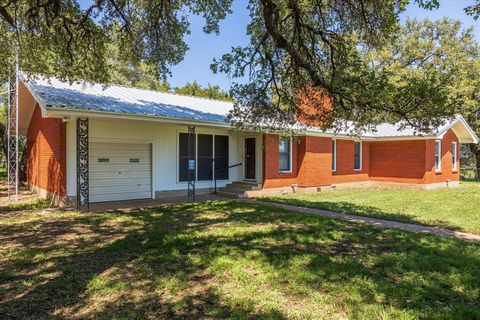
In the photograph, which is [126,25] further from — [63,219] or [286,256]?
[286,256]

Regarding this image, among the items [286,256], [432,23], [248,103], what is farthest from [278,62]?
[432,23]

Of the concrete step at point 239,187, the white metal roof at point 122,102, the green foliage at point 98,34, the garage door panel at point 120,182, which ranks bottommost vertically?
the concrete step at point 239,187

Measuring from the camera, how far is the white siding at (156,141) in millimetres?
11047

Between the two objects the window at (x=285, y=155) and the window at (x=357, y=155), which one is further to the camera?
the window at (x=357, y=155)

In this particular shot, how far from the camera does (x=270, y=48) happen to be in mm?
10336

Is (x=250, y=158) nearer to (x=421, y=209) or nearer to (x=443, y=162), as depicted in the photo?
(x=421, y=209)

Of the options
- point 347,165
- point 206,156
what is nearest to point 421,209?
point 347,165

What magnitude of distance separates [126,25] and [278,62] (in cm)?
486

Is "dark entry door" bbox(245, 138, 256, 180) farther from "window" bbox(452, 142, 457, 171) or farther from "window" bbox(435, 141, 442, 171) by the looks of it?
"window" bbox(452, 142, 457, 171)

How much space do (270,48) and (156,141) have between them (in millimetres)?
5710

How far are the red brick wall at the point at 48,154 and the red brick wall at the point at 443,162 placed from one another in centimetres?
1738

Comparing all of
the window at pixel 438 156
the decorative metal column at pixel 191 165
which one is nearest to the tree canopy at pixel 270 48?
the decorative metal column at pixel 191 165

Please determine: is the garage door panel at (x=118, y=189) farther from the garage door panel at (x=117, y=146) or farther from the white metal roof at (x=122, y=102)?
the white metal roof at (x=122, y=102)

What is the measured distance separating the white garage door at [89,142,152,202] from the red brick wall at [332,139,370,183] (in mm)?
10153
